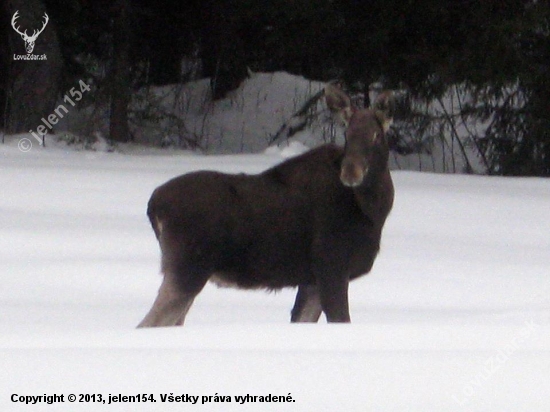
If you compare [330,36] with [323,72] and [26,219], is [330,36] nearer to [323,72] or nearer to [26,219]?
[323,72]

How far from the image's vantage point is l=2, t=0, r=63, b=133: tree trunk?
15125 mm

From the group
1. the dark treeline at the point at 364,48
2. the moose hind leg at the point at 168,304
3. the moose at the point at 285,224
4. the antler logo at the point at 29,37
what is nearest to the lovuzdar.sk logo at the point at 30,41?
the antler logo at the point at 29,37

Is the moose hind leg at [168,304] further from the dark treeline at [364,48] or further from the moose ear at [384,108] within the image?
the dark treeline at [364,48]

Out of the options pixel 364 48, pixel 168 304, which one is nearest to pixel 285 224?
pixel 168 304

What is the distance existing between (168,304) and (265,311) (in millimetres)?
1764

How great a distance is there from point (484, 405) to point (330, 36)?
1271 centimetres

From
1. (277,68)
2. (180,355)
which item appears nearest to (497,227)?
(180,355)

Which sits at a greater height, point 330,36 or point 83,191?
point 330,36

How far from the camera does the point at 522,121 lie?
1574cm

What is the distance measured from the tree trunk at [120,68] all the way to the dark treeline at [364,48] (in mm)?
20

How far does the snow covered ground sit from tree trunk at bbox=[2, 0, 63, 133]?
1.79 m

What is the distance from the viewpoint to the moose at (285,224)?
5.46 meters

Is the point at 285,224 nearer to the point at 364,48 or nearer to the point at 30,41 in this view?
the point at 30,41

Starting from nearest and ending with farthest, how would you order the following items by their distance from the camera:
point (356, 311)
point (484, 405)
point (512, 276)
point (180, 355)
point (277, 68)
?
1. point (484, 405)
2. point (180, 355)
3. point (356, 311)
4. point (512, 276)
5. point (277, 68)
